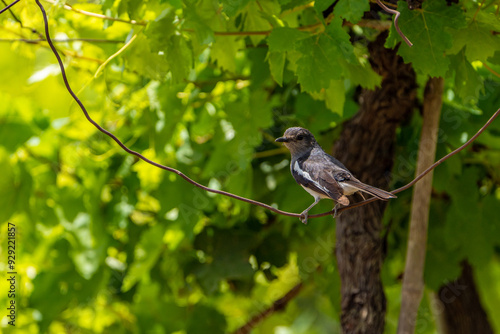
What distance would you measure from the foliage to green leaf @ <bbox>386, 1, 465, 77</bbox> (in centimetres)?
25

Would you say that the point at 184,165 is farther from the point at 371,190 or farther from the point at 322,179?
the point at 371,190

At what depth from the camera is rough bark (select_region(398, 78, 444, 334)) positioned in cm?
271

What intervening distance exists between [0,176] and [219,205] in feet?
4.03

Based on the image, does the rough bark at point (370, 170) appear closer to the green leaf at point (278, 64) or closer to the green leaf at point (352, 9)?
the green leaf at point (278, 64)

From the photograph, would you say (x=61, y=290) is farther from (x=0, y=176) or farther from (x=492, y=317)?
(x=492, y=317)

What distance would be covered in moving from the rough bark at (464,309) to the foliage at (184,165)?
0.15 m

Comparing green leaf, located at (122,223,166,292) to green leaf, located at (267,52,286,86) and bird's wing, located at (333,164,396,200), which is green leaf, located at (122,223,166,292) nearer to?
green leaf, located at (267,52,286,86)

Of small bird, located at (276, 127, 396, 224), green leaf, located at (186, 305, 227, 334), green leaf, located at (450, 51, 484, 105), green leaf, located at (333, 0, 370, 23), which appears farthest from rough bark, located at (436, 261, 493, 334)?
green leaf, located at (333, 0, 370, 23)

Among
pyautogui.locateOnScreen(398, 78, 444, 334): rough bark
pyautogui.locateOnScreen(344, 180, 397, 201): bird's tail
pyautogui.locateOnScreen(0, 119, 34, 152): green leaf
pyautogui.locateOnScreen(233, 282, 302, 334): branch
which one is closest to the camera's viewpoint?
pyautogui.locateOnScreen(344, 180, 397, 201): bird's tail

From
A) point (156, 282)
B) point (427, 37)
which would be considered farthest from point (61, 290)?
point (427, 37)

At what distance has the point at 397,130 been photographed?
3.17 m

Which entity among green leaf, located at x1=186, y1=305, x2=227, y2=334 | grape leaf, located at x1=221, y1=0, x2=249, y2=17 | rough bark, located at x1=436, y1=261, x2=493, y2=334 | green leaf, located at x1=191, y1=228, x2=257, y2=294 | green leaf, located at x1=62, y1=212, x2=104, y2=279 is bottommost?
rough bark, located at x1=436, y1=261, x2=493, y2=334

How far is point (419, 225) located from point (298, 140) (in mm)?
846

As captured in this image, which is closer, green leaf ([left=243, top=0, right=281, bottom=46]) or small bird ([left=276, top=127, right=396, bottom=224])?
small bird ([left=276, top=127, right=396, bottom=224])
